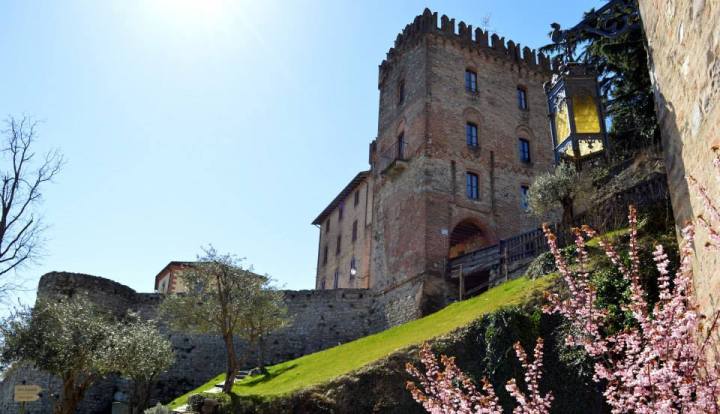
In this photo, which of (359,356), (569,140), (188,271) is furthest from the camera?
(188,271)

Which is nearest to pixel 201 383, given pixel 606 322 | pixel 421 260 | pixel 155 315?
pixel 155 315

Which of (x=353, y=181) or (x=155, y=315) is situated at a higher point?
(x=353, y=181)

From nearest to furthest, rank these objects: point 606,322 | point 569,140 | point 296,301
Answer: point 569,140
point 606,322
point 296,301

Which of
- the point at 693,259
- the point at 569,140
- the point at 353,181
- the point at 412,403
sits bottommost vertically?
the point at 412,403

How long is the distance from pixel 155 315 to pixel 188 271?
8215 millimetres

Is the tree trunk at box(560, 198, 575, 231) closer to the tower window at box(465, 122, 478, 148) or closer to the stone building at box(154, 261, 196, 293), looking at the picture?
the tower window at box(465, 122, 478, 148)

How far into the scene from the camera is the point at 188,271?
19172 mm

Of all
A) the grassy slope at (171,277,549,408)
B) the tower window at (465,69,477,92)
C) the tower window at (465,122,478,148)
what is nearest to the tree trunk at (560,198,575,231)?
the grassy slope at (171,277,549,408)

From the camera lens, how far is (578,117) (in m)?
6.03

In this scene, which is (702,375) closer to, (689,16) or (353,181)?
(689,16)

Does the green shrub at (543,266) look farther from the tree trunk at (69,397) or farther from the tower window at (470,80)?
the tower window at (470,80)

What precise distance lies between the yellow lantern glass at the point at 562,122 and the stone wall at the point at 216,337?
18625mm

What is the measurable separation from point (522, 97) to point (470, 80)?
314 centimetres

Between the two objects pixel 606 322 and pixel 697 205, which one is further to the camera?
pixel 606 322
